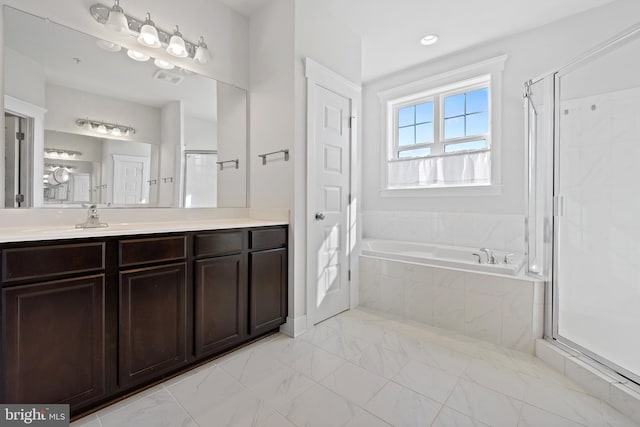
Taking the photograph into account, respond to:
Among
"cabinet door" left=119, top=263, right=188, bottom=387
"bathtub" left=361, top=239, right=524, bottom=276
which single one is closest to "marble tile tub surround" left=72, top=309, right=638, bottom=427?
"cabinet door" left=119, top=263, right=188, bottom=387

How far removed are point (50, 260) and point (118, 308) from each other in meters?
0.37

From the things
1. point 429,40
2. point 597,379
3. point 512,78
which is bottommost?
point 597,379

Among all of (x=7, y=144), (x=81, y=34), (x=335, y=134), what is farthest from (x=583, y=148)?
(x=7, y=144)

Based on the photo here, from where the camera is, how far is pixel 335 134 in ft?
8.48

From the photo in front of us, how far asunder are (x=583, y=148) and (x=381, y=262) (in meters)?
1.73

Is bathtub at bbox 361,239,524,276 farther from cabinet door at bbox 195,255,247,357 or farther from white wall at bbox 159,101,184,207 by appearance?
white wall at bbox 159,101,184,207

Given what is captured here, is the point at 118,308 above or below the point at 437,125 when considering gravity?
below

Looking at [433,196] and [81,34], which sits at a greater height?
[81,34]

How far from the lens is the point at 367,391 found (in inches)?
62.2

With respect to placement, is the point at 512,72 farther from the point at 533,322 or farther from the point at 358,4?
the point at 533,322

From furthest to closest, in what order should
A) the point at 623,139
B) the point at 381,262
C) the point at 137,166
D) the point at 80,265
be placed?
the point at 381,262 → the point at 137,166 → the point at 623,139 → the point at 80,265

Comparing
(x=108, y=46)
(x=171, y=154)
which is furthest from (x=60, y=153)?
(x=108, y=46)

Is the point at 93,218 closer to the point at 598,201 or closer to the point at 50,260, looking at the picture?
the point at 50,260

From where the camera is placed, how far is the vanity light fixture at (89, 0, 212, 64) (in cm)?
177
